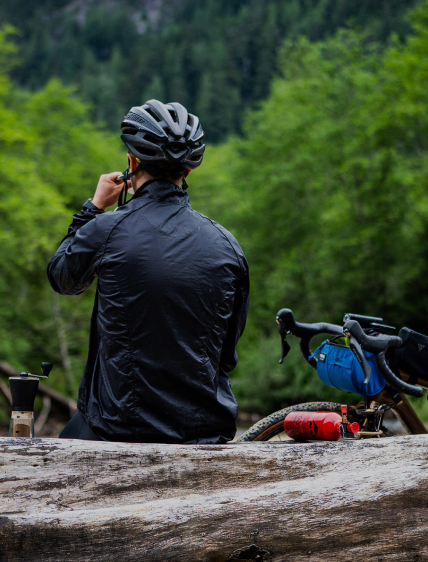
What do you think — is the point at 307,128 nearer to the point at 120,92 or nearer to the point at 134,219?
the point at 134,219

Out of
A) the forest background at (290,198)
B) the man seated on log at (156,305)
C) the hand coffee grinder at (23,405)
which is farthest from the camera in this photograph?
the forest background at (290,198)

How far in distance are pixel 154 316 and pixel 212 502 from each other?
0.63 metres

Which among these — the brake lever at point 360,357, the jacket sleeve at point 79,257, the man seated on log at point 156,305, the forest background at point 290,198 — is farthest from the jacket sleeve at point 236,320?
the forest background at point 290,198

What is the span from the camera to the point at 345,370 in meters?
2.65

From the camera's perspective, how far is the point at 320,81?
23.3 meters

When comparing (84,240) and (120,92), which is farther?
(120,92)

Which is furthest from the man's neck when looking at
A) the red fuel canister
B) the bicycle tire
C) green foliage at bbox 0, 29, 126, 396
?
green foliage at bbox 0, 29, 126, 396

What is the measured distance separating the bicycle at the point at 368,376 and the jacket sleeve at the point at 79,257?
3.33 ft

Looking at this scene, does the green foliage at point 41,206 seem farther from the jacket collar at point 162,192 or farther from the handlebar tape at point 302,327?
the jacket collar at point 162,192

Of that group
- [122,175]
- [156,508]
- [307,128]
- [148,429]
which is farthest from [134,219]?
[307,128]

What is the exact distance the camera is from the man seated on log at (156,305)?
213cm

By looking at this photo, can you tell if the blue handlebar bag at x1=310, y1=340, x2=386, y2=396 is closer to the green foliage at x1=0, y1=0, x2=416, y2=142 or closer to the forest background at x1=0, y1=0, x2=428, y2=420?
the forest background at x1=0, y1=0, x2=428, y2=420

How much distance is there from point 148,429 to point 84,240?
2.26ft

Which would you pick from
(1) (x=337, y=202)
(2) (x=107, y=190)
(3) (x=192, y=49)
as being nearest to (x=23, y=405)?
(2) (x=107, y=190)
